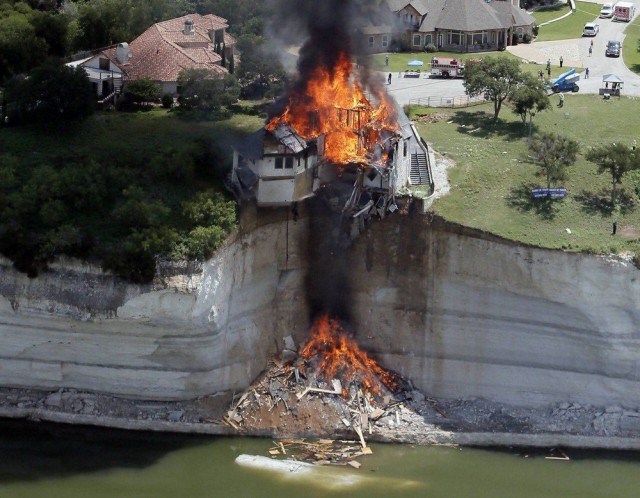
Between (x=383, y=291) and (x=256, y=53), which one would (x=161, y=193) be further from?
(x=256, y=53)

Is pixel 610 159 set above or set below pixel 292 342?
above

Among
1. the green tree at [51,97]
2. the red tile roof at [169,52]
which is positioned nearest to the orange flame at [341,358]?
the green tree at [51,97]

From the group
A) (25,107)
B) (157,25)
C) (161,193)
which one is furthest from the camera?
(157,25)

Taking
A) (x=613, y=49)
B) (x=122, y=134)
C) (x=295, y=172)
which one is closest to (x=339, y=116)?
(x=295, y=172)

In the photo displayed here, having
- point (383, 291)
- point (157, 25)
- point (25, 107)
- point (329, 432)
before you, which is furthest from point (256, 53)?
point (329, 432)

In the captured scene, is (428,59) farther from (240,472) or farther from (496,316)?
(240,472)

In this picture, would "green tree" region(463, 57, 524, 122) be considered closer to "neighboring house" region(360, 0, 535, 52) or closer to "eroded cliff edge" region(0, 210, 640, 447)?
"eroded cliff edge" region(0, 210, 640, 447)
